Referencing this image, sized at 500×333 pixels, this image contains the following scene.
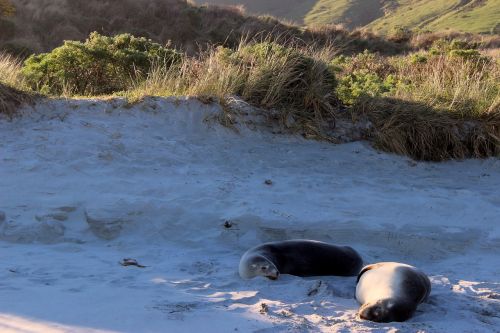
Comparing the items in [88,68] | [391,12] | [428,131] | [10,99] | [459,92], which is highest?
[391,12]

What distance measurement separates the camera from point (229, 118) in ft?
25.8

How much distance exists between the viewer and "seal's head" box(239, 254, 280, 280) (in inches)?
160

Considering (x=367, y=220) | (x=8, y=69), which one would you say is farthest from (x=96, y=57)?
(x=367, y=220)

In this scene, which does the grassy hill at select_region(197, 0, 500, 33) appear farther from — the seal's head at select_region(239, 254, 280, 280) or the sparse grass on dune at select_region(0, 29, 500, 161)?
the seal's head at select_region(239, 254, 280, 280)

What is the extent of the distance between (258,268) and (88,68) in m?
6.22

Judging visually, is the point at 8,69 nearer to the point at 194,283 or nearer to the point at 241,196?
the point at 241,196

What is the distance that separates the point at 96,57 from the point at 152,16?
18519 millimetres

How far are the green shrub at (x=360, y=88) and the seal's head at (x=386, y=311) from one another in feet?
18.5

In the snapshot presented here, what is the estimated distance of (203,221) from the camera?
17.7ft

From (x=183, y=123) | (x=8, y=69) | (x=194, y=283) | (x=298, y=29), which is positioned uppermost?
(x=298, y=29)

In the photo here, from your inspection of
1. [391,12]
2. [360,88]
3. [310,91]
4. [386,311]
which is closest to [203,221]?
[386,311]

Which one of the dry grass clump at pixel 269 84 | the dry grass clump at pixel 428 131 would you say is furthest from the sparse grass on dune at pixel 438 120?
the dry grass clump at pixel 269 84

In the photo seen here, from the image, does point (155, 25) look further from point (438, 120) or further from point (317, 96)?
point (438, 120)

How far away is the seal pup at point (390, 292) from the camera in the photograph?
338cm
